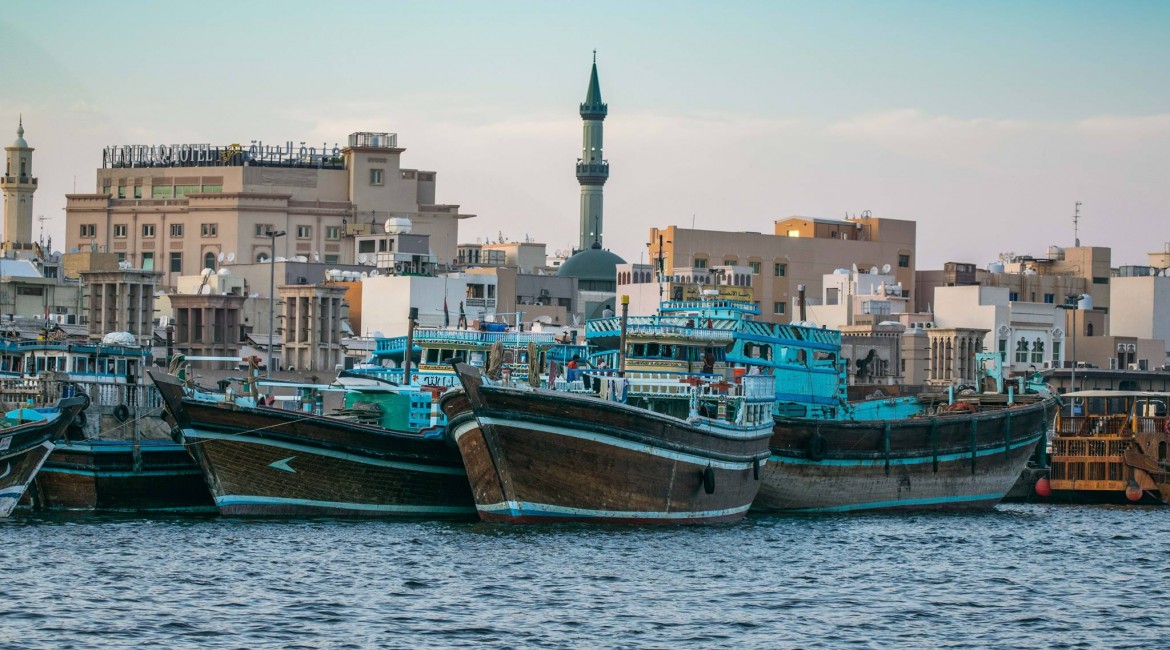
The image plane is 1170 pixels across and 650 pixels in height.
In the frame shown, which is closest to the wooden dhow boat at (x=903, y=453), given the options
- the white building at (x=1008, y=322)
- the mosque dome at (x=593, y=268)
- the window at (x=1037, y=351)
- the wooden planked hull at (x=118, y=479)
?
the wooden planked hull at (x=118, y=479)

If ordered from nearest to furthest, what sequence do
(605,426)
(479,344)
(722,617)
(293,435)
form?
(722,617)
(605,426)
(293,435)
(479,344)

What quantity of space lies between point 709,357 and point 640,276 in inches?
2509

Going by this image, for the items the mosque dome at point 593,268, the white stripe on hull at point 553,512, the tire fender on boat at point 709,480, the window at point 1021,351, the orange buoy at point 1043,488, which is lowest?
the orange buoy at point 1043,488

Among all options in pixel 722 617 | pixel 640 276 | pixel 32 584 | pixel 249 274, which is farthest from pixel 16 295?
pixel 722 617

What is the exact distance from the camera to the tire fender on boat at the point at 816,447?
6144 centimetres

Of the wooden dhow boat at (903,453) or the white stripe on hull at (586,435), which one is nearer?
the white stripe on hull at (586,435)

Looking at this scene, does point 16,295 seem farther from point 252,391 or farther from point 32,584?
point 32,584

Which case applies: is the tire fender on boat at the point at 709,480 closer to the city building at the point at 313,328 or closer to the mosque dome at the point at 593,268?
the city building at the point at 313,328

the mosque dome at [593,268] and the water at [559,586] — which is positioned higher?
the mosque dome at [593,268]

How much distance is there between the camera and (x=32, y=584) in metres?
41.6

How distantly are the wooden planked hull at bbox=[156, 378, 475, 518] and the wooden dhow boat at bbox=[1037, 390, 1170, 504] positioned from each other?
83.4ft

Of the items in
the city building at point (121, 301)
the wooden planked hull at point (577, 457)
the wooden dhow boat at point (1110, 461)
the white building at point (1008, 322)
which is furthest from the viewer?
the white building at point (1008, 322)

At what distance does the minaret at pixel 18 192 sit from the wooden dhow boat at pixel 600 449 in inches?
3313

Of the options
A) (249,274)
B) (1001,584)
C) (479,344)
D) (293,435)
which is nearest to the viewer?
(1001,584)
